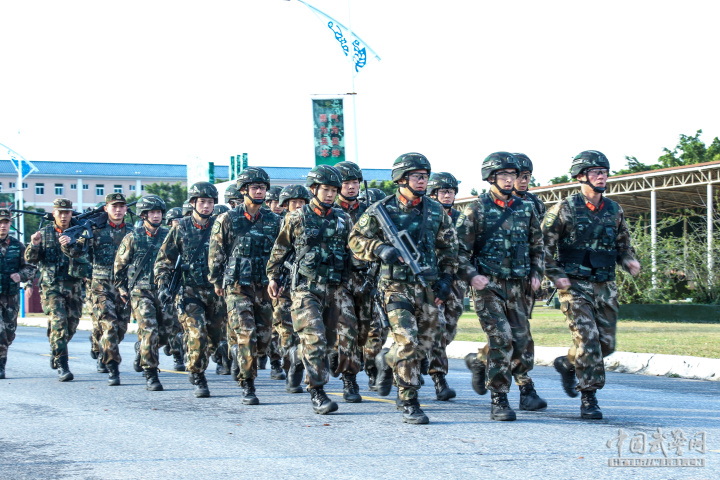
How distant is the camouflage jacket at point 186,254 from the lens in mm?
10156

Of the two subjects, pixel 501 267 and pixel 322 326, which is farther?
pixel 322 326

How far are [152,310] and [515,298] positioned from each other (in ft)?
16.8

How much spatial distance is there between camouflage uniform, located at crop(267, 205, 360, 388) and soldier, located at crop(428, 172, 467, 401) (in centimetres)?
92

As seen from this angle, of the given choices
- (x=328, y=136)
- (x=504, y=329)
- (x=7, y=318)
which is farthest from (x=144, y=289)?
(x=328, y=136)

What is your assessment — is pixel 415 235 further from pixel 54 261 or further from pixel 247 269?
pixel 54 261

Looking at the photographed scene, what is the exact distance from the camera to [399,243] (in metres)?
7.65

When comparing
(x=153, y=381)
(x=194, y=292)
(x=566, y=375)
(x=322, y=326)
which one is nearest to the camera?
(x=566, y=375)

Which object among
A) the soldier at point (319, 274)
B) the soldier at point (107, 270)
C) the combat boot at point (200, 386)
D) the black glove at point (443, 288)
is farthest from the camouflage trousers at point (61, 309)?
the black glove at point (443, 288)

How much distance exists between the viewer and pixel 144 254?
11.7m

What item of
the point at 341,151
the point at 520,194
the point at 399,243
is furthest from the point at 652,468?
the point at 341,151

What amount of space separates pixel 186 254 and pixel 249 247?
42.7 inches

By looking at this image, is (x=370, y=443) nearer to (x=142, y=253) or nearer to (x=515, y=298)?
(x=515, y=298)

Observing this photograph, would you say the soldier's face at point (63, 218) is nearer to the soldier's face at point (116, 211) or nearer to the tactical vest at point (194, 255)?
the soldier's face at point (116, 211)

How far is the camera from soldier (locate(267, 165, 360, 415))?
27.6ft
